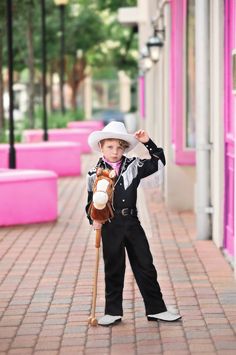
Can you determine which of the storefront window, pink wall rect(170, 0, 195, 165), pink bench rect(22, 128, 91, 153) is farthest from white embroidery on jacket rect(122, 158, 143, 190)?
pink bench rect(22, 128, 91, 153)

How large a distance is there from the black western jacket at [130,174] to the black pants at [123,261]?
0.41 ft

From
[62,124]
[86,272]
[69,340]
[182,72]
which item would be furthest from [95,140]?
[62,124]

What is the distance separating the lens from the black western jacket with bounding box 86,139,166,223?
716 centimetres

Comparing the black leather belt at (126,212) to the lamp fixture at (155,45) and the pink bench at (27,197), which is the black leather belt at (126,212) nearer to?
the pink bench at (27,197)

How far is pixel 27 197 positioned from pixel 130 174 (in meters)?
6.01

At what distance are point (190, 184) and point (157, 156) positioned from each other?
297 inches

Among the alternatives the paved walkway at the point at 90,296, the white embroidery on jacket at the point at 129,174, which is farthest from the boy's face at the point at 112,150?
the paved walkway at the point at 90,296

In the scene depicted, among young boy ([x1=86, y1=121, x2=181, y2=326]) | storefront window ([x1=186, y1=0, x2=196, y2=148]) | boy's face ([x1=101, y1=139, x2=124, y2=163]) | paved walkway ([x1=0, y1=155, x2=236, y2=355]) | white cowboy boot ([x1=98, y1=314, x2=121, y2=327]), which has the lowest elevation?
paved walkway ([x1=0, y1=155, x2=236, y2=355])

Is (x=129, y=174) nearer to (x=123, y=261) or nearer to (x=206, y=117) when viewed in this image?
(x=123, y=261)

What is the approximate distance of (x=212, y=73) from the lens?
1120cm

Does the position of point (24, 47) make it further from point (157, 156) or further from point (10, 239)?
point (157, 156)

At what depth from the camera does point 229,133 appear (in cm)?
1027

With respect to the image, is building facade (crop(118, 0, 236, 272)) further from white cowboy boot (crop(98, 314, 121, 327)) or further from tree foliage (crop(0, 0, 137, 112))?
tree foliage (crop(0, 0, 137, 112))

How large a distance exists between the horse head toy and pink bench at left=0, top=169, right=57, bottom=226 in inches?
230
